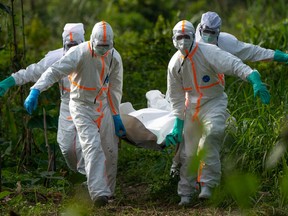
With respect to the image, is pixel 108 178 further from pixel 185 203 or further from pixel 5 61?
pixel 5 61

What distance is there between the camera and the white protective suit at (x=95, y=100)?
21.7 feet

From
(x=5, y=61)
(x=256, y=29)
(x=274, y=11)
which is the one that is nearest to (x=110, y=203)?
(x=5, y=61)

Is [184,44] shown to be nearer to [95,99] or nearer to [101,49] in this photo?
[101,49]

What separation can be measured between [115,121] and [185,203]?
103cm

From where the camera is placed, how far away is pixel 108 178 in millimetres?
7047

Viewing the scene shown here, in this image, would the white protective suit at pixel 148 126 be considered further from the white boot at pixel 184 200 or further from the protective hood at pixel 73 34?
the protective hood at pixel 73 34

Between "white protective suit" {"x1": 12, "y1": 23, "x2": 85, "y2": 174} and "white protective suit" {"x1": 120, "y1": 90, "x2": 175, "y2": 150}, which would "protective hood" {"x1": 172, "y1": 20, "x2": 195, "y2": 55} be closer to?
"white protective suit" {"x1": 120, "y1": 90, "x2": 175, "y2": 150}

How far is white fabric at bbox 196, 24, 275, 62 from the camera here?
23.5ft

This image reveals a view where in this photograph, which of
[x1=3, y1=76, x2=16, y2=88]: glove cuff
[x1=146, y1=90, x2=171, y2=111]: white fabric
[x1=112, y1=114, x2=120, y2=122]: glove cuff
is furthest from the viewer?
[x1=146, y1=90, x2=171, y2=111]: white fabric

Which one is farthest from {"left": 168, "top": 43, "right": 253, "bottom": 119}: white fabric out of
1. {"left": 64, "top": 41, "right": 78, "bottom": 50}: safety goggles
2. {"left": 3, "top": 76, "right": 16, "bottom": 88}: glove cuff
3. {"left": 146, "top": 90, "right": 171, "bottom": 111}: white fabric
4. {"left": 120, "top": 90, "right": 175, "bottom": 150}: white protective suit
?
{"left": 3, "top": 76, "right": 16, "bottom": 88}: glove cuff

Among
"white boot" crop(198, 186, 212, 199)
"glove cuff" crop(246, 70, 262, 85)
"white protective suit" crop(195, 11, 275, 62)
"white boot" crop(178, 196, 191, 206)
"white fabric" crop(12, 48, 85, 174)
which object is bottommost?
"white boot" crop(178, 196, 191, 206)

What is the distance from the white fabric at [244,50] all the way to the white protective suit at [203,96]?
Answer: 0.65 meters

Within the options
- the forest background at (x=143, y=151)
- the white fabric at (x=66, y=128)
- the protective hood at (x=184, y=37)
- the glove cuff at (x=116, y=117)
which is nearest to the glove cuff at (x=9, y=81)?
the white fabric at (x=66, y=128)

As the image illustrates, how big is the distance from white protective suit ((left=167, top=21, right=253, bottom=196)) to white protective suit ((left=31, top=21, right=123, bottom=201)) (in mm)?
596
